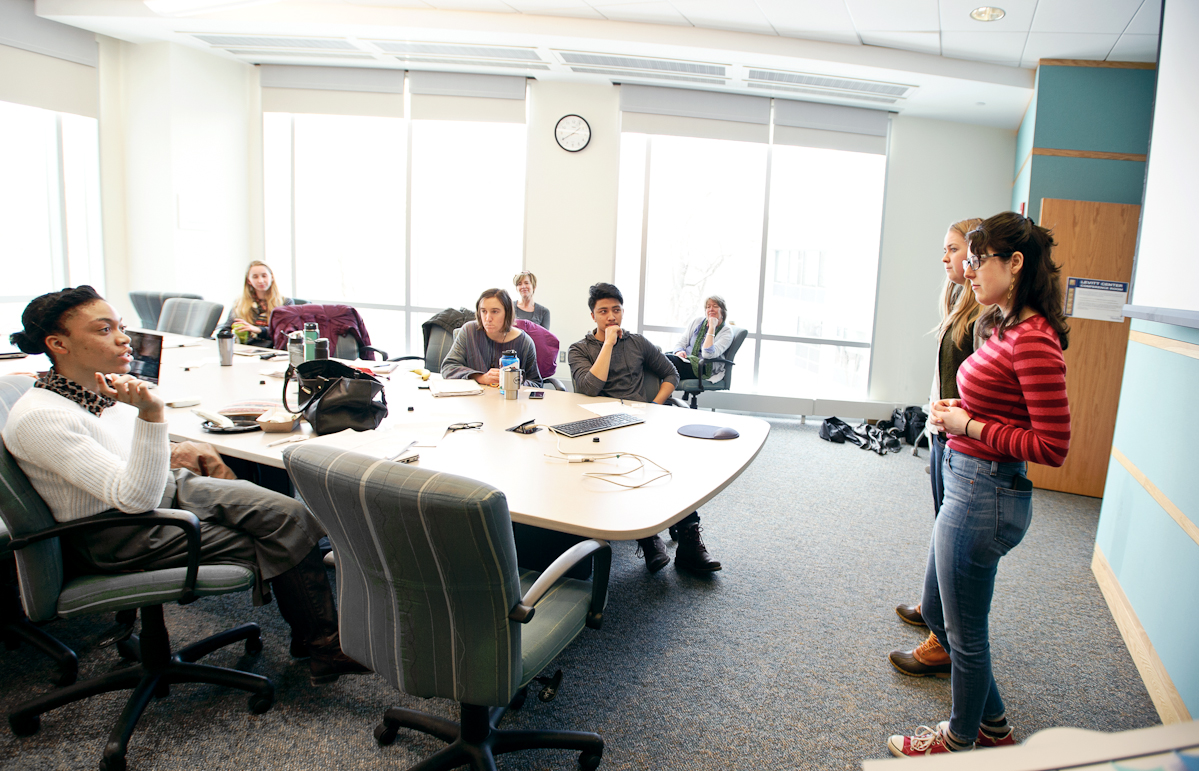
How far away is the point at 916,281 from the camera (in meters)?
6.21

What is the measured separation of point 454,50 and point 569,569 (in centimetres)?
519

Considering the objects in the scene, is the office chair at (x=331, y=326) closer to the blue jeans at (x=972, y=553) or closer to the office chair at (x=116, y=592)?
the office chair at (x=116, y=592)

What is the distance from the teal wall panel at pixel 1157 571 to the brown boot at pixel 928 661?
63cm

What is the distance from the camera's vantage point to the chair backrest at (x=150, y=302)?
18.1ft

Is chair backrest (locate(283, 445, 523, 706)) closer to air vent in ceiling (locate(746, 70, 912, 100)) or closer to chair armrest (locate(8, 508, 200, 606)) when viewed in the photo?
chair armrest (locate(8, 508, 200, 606))

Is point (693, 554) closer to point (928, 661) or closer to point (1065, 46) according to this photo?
point (928, 661)

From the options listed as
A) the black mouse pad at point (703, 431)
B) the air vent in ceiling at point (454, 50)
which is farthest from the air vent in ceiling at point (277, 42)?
the black mouse pad at point (703, 431)

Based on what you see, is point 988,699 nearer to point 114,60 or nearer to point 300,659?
point 300,659

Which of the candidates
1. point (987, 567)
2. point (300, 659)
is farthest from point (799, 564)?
point (300, 659)

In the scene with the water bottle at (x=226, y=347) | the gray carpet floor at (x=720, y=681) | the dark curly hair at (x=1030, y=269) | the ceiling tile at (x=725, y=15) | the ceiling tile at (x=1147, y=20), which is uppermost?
the ceiling tile at (x=725, y=15)

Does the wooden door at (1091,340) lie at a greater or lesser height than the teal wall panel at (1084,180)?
lesser

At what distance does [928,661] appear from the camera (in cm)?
220

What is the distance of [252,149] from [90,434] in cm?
583

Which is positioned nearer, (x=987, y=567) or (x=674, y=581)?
(x=987, y=567)
